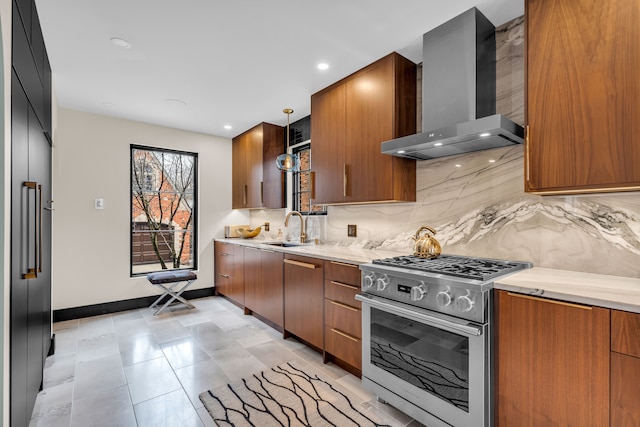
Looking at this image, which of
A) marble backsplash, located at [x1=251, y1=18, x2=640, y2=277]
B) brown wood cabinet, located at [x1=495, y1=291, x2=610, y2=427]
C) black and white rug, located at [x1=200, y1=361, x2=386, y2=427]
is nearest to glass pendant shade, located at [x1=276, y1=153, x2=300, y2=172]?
marble backsplash, located at [x1=251, y1=18, x2=640, y2=277]

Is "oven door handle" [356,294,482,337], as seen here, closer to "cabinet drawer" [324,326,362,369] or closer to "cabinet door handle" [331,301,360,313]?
"cabinet door handle" [331,301,360,313]

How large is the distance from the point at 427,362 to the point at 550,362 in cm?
57

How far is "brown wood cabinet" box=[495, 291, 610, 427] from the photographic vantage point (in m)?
1.20

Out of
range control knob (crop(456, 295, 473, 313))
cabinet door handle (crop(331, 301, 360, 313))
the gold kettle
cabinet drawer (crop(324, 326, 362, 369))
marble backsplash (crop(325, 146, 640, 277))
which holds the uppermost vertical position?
marble backsplash (crop(325, 146, 640, 277))

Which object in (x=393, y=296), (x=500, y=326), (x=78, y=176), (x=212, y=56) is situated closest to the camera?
(x=500, y=326)

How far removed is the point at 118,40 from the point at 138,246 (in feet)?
9.93

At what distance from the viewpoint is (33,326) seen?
1781 millimetres

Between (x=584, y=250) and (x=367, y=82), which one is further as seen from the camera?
(x=367, y=82)

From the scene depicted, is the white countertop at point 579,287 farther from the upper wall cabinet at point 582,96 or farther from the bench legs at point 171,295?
the bench legs at point 171,295

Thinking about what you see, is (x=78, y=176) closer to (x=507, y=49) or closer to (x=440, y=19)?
(x=440, y=19)

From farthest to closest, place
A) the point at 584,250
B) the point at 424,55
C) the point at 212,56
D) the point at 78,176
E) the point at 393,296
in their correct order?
the point at 78,176 → the point at 212,56 → the point at 424,55 → the point at 393,296 → the point at 584,250

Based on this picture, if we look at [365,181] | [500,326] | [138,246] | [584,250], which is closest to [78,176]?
[138,246]

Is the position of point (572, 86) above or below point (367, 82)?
below

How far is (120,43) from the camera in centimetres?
224
